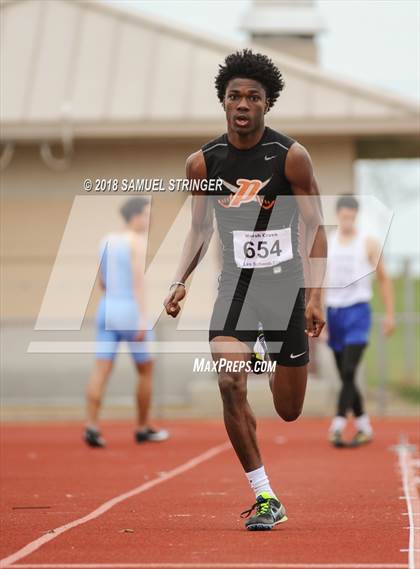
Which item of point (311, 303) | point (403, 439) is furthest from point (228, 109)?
point (403, 439)

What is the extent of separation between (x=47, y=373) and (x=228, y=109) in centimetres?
1262

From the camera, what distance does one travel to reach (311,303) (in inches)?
290

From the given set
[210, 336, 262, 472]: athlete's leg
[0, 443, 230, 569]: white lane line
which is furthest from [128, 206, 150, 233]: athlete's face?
[210, 336, 262, 472]: athlete's leg

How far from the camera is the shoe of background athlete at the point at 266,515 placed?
715 centimetres

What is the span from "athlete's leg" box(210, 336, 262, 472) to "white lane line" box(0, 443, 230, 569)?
3.20 ft

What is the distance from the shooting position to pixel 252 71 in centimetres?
754

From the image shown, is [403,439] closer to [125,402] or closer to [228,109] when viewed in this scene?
[125,402]

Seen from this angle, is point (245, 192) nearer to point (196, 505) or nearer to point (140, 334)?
point (196, 505)

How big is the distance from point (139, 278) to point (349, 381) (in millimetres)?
2320

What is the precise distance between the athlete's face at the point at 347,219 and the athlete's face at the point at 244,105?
5.85 m

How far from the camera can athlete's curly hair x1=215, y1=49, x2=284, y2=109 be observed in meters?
7.55

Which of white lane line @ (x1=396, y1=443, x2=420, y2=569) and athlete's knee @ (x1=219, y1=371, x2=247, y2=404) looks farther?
athlete's knee @ (x1=219, y1=371, x2=247, y2=404)

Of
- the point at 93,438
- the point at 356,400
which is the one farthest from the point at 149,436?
the point at 356,400

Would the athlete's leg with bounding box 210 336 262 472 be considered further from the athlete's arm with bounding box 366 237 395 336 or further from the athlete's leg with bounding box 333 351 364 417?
the athlete's leg with bounding box 333 351 364 417
